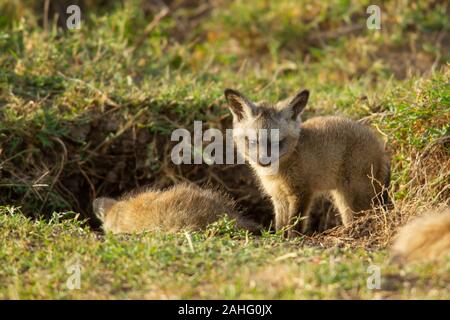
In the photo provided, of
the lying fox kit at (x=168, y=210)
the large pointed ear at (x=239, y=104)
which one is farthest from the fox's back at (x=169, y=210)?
the large pointed ear at (x=239, y=104)

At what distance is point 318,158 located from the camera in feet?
22.9

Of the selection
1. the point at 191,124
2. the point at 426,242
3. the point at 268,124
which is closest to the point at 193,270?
the point at 426,242

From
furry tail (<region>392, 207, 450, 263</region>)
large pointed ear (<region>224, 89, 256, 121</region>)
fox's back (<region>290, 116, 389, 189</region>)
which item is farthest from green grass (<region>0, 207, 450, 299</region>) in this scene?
large pointed ear (<region>224, 89, 256, 121</region>)

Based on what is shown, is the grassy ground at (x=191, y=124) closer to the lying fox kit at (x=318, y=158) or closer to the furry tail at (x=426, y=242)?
the furry tail at (x=426, y=242)

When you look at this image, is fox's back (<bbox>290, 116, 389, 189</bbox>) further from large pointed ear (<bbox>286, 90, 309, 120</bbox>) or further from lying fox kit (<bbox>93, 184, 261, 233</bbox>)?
lying fox kit (<bbox>93, 184, 261, 233</bbox>)

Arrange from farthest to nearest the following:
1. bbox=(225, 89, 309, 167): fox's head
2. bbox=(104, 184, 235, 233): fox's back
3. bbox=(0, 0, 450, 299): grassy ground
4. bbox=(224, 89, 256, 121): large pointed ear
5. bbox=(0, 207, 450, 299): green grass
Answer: bbox=(224, 89, 256, 121): large pointed ear
bbox=(225, 89, 309, 167): fox's head
bbox=(104, 184, 235, 233): fox's back
bbox=(0, 0, 450, 299): grassy ground
bbox=(0, 207, 450, 299): green grass

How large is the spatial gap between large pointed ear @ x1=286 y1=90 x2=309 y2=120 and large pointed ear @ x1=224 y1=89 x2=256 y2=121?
365mm

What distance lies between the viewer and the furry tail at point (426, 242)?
458 cm

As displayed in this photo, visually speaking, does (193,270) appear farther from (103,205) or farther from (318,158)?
(318,158)

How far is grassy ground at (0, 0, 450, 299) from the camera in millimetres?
4574

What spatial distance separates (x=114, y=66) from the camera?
8.85 meters
